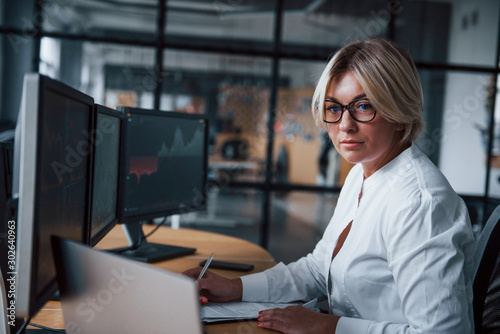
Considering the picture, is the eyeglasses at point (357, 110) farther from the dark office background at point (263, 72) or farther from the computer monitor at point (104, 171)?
the dark office background at point (263, 72)

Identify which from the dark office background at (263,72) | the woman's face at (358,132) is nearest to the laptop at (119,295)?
the woman's face at (358,132)

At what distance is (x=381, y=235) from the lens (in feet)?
3.67

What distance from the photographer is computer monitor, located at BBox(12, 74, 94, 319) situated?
0.69m

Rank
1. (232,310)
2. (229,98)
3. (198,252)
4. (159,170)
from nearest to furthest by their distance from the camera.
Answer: (232,310), (159,170), (198,252), (229,98)

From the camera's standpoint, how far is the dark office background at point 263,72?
3.42 metres

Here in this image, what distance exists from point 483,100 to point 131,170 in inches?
125

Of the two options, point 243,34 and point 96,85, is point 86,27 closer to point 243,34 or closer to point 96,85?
point 96,85

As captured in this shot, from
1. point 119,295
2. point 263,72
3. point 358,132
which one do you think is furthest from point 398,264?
point 263,72

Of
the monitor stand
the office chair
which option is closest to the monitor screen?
the monitor stand

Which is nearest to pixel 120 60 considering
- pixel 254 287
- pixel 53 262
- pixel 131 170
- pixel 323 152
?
pixel 323 152

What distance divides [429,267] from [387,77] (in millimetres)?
486

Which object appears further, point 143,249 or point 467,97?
point 467,97

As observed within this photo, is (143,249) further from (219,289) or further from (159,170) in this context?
(219,289)

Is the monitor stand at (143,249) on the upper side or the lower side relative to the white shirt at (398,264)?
lower
